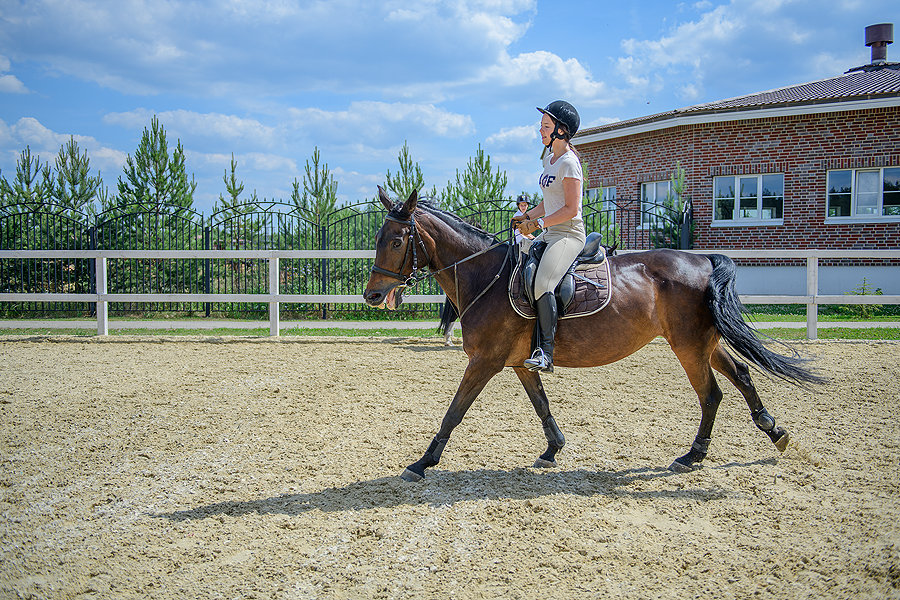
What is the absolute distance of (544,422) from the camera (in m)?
5.32

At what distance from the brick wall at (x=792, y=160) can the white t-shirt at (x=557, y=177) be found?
Answer: 1720 cm

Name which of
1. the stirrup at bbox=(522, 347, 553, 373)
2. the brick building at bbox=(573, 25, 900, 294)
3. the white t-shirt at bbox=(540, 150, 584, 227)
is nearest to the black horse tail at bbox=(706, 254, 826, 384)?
the white t-shirt at bbox=(540, 150, 584, 227)

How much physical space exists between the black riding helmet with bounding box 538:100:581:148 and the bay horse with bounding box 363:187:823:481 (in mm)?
1023

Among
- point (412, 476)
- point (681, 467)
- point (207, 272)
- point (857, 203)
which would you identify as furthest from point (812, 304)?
point (207, 272)

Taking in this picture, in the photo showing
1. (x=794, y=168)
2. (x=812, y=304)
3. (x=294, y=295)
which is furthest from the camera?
(x=794, y=168)

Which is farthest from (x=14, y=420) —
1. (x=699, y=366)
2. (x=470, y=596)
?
(x=699, y=366)

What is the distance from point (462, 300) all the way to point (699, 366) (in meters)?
2.06

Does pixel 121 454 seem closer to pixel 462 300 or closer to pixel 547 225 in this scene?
pixel 462 300

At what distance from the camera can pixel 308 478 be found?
194 inches

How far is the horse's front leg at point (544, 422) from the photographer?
523 centimetres

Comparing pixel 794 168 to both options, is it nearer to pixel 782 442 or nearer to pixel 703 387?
pixel 782 442

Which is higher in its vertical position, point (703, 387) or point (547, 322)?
point (547, 322)

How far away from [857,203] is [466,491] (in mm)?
19631

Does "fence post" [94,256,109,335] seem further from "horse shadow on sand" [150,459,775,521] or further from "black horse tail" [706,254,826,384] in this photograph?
"black horse tail" [706,254,826,384]
